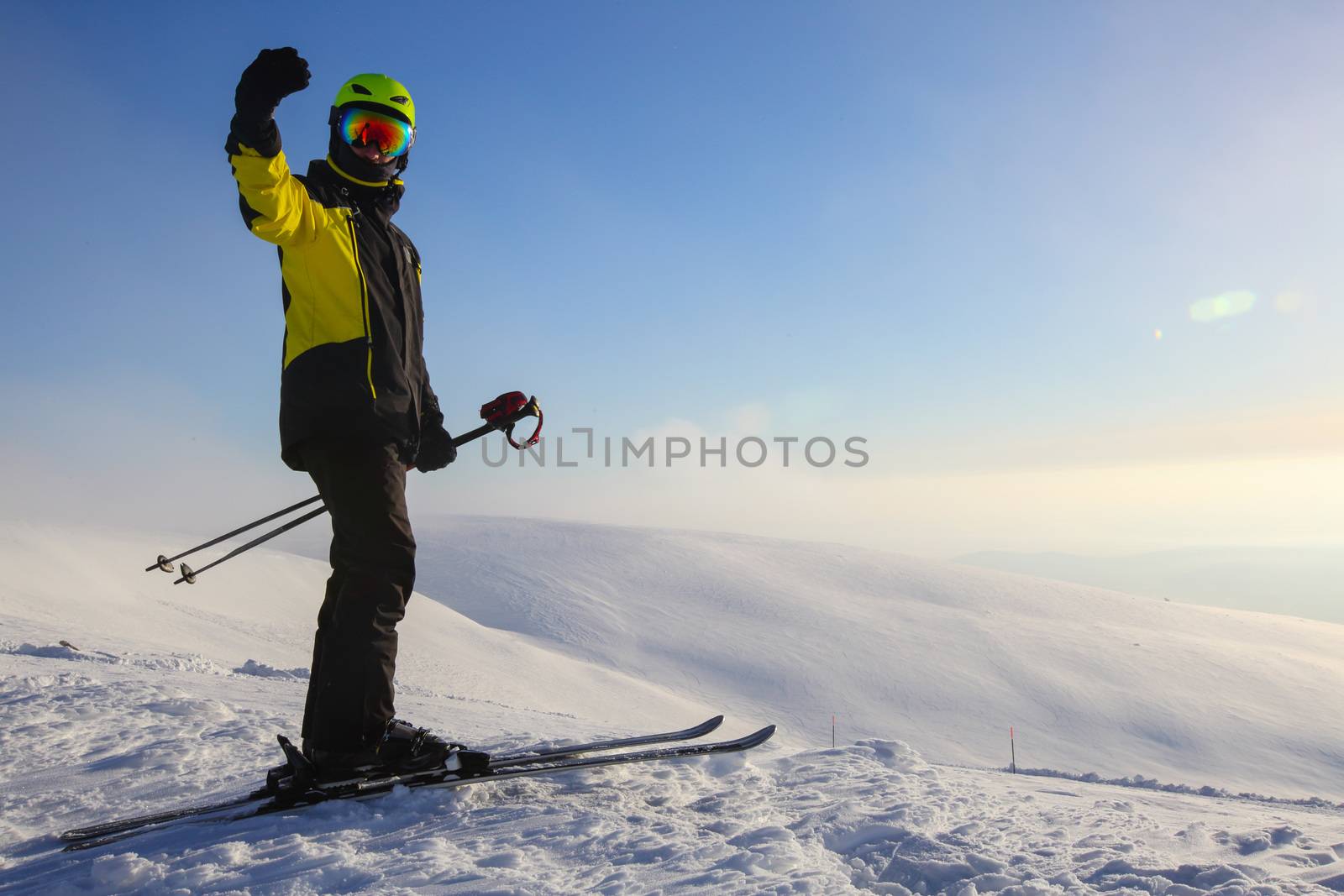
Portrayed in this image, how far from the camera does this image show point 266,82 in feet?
6.66

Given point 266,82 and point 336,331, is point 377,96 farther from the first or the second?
point 336,331

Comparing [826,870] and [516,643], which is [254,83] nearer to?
[826,870]

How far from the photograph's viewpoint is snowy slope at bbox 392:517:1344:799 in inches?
782

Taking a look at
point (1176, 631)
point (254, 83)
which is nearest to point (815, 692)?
point (1176, 631)

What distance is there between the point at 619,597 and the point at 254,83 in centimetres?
2644

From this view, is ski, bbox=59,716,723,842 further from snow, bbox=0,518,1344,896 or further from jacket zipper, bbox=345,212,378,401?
jacket zipper, bbox=345,212,378,401

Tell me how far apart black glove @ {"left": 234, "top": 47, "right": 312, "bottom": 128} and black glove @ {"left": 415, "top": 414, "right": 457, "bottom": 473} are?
1229 mm

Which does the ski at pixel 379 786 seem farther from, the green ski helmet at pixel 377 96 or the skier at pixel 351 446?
the green ski helmet at pixel 377 96

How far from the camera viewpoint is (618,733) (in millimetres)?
3957

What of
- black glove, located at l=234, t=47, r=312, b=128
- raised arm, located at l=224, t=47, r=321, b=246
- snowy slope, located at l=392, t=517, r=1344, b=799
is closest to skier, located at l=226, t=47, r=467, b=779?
raised arm, located at l=224, t=47, r=321, b=246

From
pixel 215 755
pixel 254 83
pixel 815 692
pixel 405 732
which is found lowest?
pixel 815 692

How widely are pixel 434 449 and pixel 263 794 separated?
126cm

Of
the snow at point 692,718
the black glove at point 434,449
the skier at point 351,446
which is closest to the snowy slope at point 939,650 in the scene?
the snow at point 692,718

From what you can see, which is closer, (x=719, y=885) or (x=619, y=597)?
(x=719, y=885)
